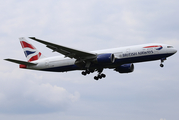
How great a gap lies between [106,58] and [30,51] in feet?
47.6

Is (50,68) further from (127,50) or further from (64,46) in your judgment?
(127,50)

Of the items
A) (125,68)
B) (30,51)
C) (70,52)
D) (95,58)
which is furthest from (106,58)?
(30,51)

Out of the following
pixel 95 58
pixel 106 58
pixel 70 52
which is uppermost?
pixel 70 52

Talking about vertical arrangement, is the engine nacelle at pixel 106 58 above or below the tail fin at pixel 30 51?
below

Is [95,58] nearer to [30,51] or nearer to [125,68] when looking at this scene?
[125,68]

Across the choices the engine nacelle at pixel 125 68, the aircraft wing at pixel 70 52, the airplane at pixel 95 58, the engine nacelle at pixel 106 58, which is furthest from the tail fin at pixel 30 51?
the engine nacelle at pixel 125 68

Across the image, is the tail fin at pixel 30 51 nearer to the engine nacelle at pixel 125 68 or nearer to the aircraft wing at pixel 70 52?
the aircraft wing at pixel 70 52

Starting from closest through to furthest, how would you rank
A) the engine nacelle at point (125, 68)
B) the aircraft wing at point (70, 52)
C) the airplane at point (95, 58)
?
the aircraft wing at point (70, 52) < the airplane at point (95, 58) < the engine nacelle at point (125, 68)

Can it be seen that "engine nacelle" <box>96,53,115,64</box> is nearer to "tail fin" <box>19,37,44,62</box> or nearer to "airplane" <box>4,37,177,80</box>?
"airplane" <box>4,37,177,80</box>

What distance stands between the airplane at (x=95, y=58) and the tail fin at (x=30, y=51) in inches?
66.1

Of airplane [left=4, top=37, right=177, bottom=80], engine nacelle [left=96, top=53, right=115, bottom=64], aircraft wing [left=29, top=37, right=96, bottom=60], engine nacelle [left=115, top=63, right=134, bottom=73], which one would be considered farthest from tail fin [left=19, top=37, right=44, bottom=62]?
engine nacelle [left=115, top=63, right=134, bottom=73]

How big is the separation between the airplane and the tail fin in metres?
1.68

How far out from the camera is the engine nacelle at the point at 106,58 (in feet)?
126

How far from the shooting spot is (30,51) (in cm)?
4731
